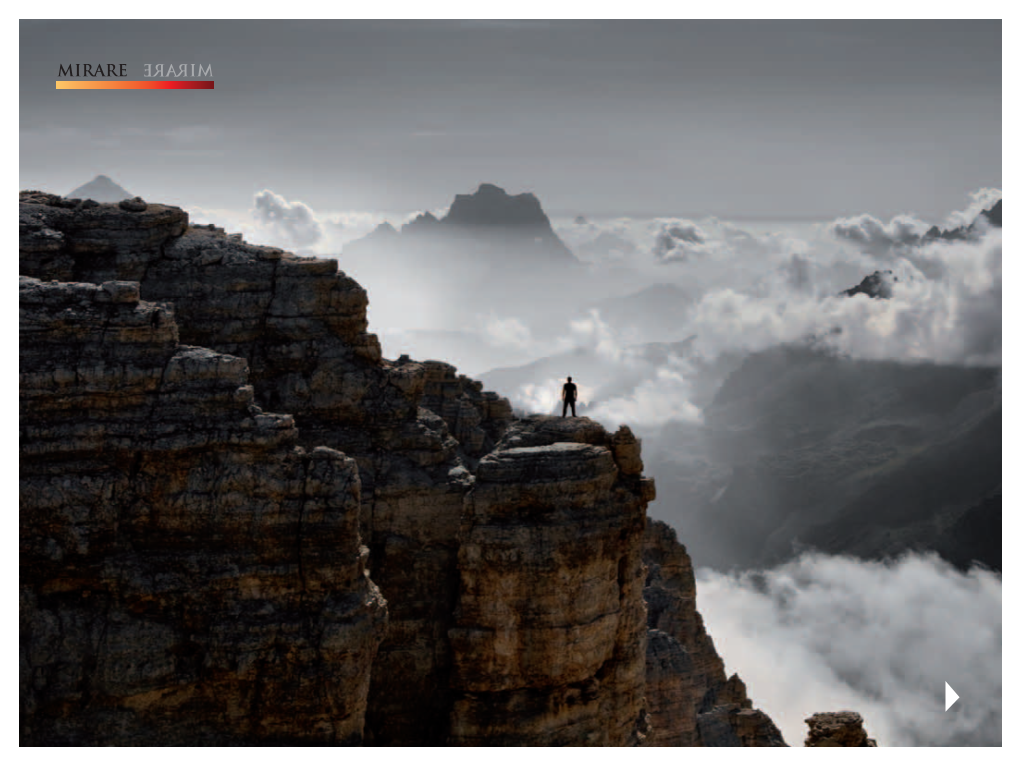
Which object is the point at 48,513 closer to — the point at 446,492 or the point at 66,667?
the point at 66,667

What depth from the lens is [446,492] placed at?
171 ft

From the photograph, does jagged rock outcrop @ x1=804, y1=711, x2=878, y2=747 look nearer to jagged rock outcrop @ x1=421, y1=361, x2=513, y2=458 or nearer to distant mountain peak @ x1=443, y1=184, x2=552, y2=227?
jagged rock outcrop @ x1=421, y1=361, x2=513, y2=458

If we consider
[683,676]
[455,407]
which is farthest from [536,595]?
[683,676]

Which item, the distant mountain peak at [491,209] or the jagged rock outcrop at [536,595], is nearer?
the jagged rock outcrop at [536,595]

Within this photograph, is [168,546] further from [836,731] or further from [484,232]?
[484,232]

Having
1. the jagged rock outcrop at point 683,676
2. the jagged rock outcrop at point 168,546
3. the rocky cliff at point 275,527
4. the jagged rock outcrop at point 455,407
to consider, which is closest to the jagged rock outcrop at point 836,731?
the jagged rock outcrop at point 683,676

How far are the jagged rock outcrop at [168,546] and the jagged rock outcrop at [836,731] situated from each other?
2552 centimetres

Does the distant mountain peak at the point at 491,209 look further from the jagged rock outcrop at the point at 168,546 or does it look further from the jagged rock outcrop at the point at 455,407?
the jagged rock outcrop at the point at 168,546

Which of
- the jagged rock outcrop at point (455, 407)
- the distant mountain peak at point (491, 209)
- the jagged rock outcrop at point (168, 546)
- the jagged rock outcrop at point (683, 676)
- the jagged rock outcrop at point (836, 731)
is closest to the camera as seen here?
the jagged rock outcrop at point (168, 546)

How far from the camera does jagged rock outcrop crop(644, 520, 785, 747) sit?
7469 centimetres

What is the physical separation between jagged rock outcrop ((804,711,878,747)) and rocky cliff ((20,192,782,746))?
31.9 ft

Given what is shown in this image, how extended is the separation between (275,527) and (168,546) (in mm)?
3391

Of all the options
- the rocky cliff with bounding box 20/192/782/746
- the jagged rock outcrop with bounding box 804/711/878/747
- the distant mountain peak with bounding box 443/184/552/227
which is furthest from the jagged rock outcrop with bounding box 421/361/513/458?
the distant mountain peak with bounding box 443/184/552/227

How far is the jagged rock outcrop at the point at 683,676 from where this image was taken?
74.7m
